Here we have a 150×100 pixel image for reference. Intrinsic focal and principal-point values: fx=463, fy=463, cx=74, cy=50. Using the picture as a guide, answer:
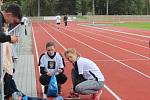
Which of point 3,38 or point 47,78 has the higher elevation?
point 3,38

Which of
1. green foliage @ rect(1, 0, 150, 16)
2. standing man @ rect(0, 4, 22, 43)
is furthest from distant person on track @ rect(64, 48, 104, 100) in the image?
green foliage @ rect(1, 0, 150, 16)

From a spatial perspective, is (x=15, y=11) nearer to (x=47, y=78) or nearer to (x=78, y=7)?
(x=47, y=78)

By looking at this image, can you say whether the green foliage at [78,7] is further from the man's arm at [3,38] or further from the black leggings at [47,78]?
the man's arm at [3,38]

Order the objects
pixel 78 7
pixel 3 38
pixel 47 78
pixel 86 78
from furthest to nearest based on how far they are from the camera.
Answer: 1. pixel 78 7
2. pixel 47 78
3. pixel 86 78
4. pixel 3 38

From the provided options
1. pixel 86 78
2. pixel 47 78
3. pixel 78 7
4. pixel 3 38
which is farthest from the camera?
pixel 78 7

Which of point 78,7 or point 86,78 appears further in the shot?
point 78,7

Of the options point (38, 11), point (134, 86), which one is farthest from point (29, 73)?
point (38, 11)

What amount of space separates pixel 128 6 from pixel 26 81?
101 meters

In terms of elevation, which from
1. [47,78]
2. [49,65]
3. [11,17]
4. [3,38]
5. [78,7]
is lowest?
[47,78]

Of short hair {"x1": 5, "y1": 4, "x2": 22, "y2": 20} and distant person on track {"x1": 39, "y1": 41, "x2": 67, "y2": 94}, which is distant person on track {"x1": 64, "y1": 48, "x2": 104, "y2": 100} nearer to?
distant person on track {"x1": 39, "y1": 41, "x2": 67, "y2": 94}

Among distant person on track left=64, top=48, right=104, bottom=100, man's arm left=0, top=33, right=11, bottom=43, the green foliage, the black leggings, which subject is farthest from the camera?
the green foliage

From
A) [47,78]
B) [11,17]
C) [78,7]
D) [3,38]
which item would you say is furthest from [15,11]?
[78,7]

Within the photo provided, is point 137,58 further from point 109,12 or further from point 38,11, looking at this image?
point 109,12

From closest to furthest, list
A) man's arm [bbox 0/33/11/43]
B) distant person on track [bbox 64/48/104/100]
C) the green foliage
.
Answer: man's arm [bbox 0/33/11/43]
distant person on track [bbox 64/48/104/100]
the green foliage
